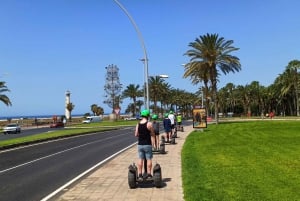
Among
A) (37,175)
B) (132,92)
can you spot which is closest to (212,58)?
(37,175)

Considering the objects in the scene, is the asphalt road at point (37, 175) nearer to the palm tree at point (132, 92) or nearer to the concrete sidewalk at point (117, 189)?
the concrete sidewalk at point (117, 189)

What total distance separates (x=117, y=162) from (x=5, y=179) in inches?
188

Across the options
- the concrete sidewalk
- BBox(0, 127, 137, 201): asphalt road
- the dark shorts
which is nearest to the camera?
the concrete sidewalk

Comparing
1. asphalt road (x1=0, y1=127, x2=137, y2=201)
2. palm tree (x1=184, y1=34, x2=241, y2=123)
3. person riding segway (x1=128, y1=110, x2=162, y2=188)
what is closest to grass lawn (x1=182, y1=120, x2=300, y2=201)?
person riding segway (x1=128, y1=110, x2=162, y2=188)

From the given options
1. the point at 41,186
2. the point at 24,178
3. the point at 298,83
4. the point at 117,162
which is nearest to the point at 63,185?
the point at 41,186

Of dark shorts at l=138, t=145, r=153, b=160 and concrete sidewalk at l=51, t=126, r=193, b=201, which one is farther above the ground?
dark shorts at l=138, t=145, r=153, b=160

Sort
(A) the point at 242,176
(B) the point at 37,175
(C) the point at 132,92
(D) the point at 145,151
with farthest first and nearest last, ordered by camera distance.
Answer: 1. (C) the point at 132,92
2. (B) the point at 37,175
3. (A) the point at 242,176
4. (D) the point at 145,151

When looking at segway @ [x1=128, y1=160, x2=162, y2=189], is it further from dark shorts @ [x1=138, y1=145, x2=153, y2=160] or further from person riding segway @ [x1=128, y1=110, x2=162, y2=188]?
dark shorts @ [x1=138, y1=145, x2=153, y2=160]

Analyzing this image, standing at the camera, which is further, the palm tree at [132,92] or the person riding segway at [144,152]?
the palm tree at [132,92]

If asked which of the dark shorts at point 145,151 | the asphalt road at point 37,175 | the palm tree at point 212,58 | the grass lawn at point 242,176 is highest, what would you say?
the palm tree at point 212,58

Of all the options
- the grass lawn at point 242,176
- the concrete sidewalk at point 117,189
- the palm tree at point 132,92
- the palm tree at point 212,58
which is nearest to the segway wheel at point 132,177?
the concrete sidewalk at point 117,189

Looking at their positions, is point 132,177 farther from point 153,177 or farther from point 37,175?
point 37,175

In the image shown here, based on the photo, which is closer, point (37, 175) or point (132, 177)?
point (132, 177)

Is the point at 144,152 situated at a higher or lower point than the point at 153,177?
higher
